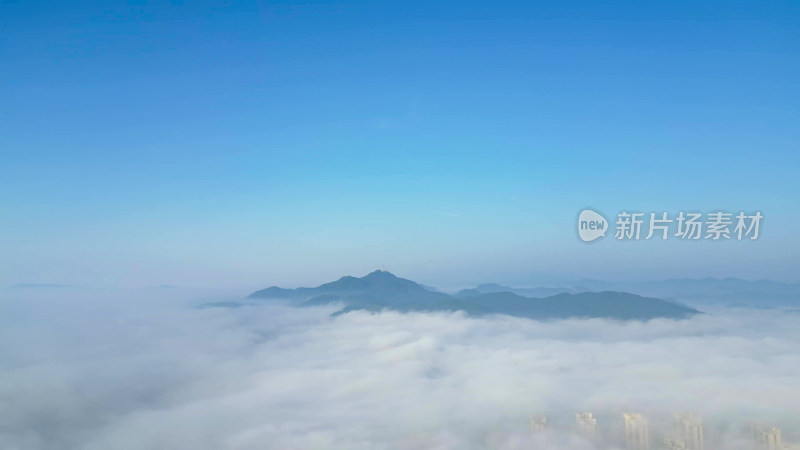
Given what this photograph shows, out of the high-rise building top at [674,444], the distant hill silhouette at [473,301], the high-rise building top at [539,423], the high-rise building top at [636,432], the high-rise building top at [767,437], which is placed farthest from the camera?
the distant hill silhouette at [473,301]

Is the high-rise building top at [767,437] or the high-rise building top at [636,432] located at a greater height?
the high-rise building top at [767,437]

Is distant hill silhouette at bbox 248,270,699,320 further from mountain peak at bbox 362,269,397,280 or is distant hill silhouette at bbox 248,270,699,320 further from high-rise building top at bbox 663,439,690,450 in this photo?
high-rise building top at bbox 663,439,690,450

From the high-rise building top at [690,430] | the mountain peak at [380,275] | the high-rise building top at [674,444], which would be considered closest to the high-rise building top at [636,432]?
the high-rise building top at [674,444]

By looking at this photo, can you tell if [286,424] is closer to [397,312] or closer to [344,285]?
[397,312]

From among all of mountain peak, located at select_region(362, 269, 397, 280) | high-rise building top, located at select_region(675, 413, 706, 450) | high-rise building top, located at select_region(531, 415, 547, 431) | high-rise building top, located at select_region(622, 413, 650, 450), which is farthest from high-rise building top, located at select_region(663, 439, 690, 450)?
mountain peak, located at select_region(362, 269, 397, 280)

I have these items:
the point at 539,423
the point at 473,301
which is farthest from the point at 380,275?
the point at 539,423

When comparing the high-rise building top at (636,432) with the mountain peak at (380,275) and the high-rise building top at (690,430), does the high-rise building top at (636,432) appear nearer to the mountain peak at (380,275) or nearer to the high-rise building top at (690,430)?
the high-rise building top at (690,430)

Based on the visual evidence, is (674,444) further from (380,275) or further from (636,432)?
(380,275)

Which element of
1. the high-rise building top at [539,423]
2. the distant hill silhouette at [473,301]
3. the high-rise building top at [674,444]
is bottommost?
the high-rise building top at [539,423]

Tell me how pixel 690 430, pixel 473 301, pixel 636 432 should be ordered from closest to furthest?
pixel 690 430
pixel 636 432
pixel 473 301
